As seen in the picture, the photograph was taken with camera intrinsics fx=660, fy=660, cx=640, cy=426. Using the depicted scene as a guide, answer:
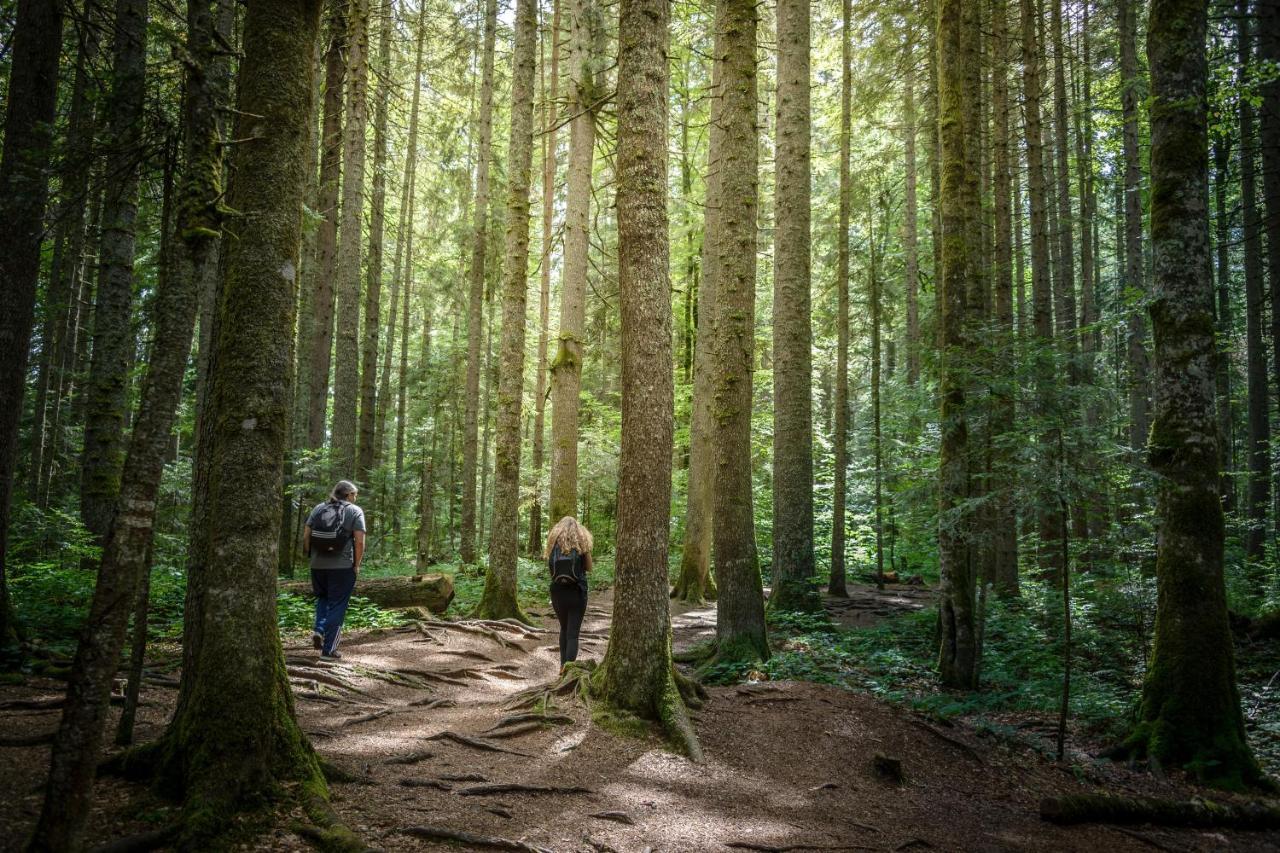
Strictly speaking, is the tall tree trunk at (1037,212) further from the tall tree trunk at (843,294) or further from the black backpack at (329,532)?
the black backpack at (329,532)

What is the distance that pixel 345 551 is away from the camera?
820cm

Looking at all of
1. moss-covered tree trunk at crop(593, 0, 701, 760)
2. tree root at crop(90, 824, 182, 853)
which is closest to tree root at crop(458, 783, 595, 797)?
moss-covered tree trunk at crop(593, 0, 701, 760)

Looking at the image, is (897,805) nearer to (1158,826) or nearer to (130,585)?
(1158,826)

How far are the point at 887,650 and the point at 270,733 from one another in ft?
28.9

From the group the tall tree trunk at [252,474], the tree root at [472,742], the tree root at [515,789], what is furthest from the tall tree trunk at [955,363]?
the tall tree trunk at [252,474]

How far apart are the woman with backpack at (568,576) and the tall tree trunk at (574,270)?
394 centimetres

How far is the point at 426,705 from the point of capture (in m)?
6.70

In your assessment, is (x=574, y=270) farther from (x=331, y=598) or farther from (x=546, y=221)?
(x=331, y=598)

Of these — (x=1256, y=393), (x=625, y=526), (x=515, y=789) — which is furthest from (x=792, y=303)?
(x=1256, y=393)

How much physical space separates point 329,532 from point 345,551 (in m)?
0.31

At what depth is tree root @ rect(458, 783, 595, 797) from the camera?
455 centimetres

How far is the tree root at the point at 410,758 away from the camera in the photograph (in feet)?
16.2

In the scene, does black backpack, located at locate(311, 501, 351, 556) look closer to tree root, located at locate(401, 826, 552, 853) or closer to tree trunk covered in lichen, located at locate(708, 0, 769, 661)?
tree trunk covered in lichen, located at locate(708, 0, 769, 661)

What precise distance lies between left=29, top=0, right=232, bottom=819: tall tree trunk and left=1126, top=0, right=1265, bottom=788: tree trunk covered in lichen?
26.1ft
